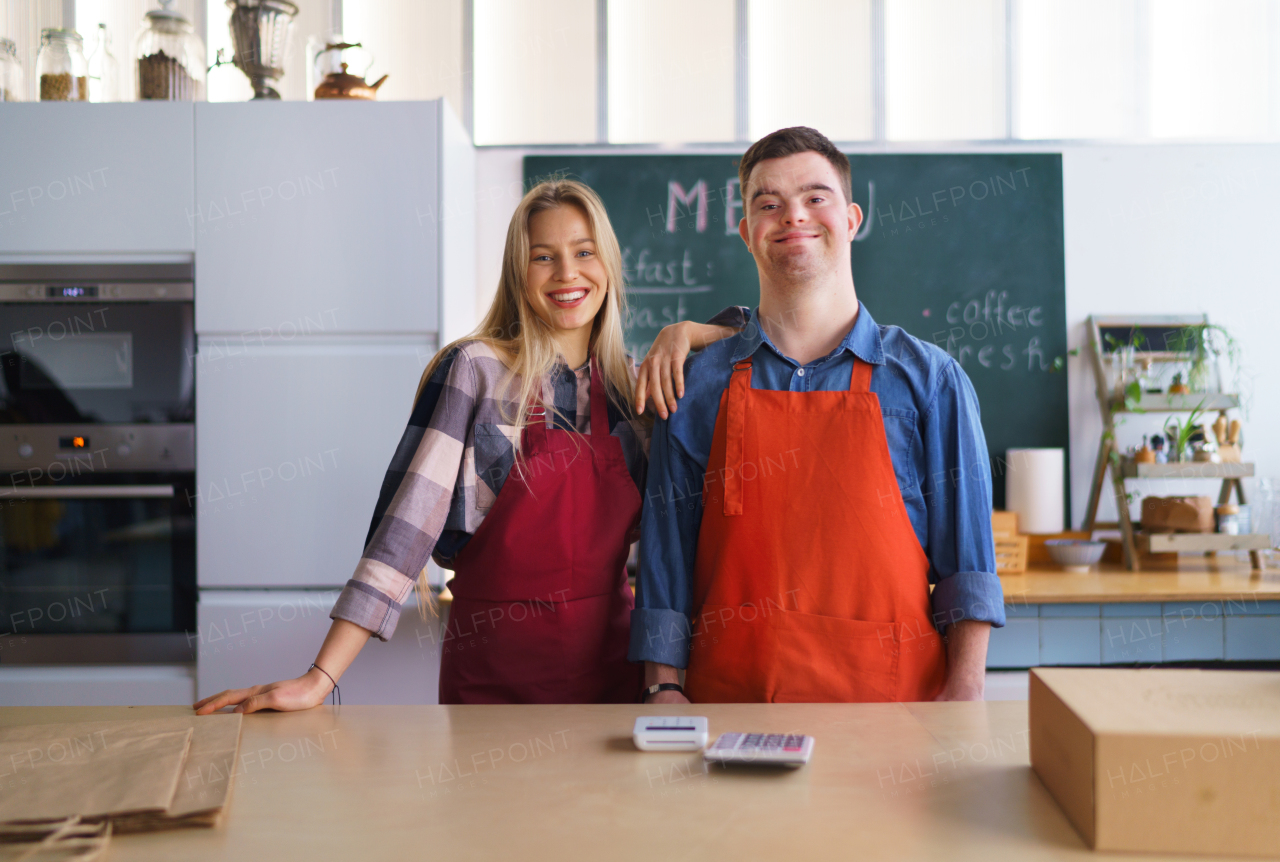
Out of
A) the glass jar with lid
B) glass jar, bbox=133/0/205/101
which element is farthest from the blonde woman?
the glass jar with lid

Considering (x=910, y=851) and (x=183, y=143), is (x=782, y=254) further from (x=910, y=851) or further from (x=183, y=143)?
(x=183, y=143)

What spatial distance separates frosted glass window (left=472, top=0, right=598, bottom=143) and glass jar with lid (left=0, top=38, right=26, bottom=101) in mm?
1196

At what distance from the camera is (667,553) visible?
1.36m

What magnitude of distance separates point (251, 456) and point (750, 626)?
1447 mm

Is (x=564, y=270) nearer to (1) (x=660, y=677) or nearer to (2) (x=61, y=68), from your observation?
(1) (x=660, y=677)

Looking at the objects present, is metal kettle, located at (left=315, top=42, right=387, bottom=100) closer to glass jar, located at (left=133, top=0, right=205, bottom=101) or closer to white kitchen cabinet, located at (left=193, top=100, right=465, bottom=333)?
white kitchen cabinet, located at (left=193, top=100, right=465, bottom=333)

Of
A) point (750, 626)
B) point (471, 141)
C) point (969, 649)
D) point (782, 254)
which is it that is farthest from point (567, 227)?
point (471, 141)

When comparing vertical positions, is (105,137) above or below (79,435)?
above

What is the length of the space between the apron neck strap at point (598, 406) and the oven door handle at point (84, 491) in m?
1.27

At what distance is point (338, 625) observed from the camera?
3.94 feet

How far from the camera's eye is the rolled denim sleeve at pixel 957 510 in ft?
4.18

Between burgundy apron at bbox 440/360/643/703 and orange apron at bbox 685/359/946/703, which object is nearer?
orange apron at bbox 685/359/946/703

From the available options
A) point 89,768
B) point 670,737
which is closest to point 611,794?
point 670,737

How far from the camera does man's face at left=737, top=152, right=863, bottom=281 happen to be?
1351mm
